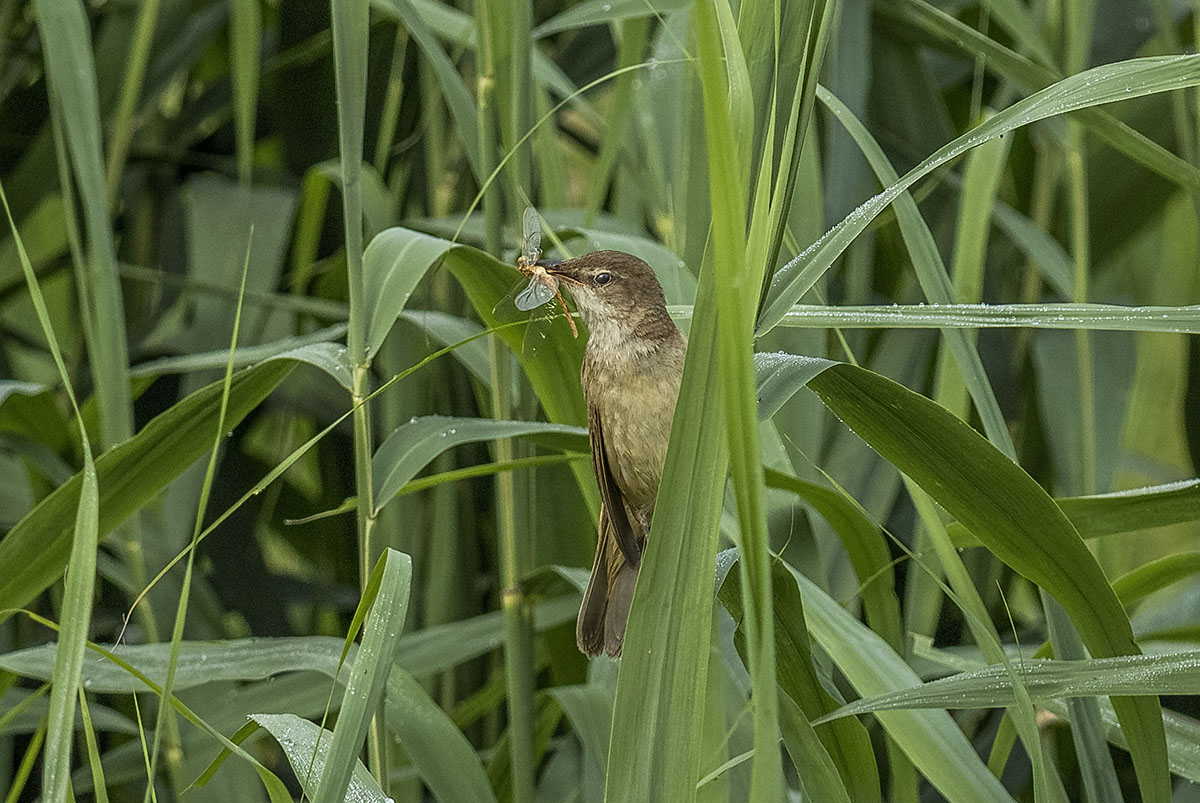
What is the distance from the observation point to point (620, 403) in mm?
510

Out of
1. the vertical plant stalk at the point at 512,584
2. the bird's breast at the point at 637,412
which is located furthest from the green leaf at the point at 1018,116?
the vertical plant stalk at the point at 512,584

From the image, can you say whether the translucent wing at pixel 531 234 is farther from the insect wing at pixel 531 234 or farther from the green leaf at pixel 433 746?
the green leaf at pixel 433 746

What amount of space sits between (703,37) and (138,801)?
96 centimetres

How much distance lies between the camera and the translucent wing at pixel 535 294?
0.51 m

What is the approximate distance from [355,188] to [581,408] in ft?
0.67

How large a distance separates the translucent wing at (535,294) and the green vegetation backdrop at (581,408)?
0.01m

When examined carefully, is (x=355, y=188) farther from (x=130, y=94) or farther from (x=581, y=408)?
(x=130, y=94)

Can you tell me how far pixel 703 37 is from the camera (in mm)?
300

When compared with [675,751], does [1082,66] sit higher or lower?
higher

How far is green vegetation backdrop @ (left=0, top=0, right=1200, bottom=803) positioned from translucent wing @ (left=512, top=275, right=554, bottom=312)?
12 mm

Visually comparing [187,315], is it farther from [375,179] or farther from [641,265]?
[641,265]

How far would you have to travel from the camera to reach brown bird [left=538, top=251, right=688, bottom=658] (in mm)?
507

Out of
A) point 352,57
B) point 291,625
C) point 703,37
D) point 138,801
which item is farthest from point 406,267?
point 138,801

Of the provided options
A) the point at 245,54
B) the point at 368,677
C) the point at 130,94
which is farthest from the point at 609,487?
the point at 130,94
